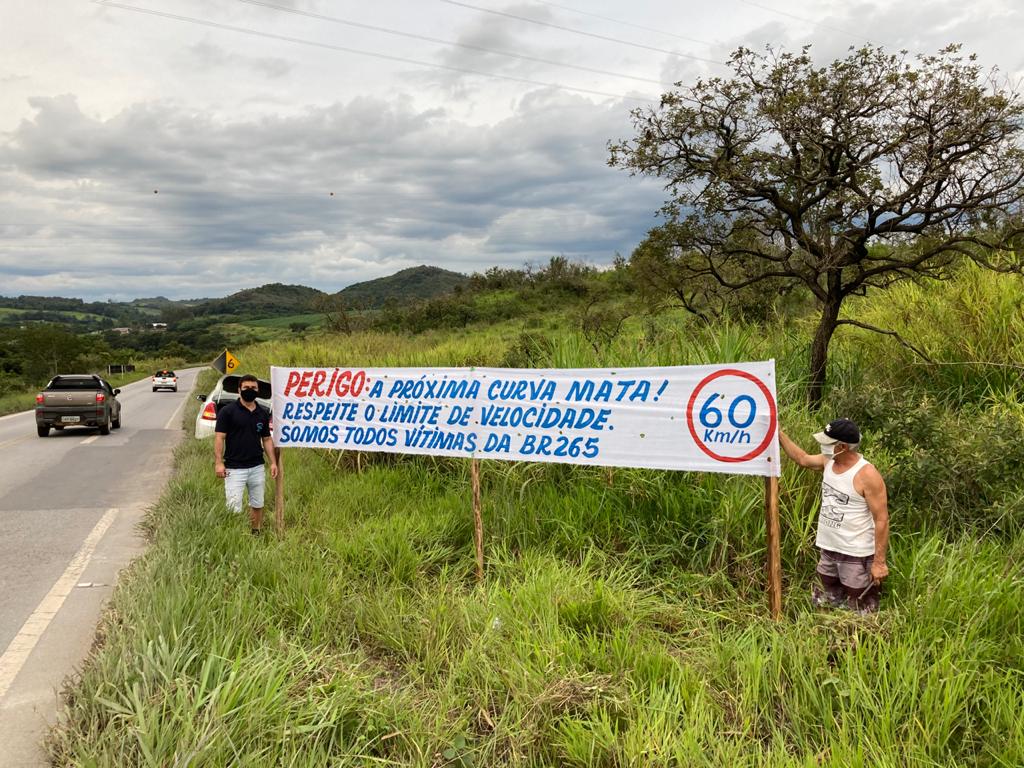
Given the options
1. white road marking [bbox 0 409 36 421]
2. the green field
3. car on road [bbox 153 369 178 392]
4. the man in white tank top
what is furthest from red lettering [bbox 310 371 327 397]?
the green field

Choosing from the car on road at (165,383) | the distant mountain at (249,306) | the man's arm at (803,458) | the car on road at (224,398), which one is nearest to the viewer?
the man's arm at (803,458)

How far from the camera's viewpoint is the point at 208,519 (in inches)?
237

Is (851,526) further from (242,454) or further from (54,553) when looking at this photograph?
(54,553)

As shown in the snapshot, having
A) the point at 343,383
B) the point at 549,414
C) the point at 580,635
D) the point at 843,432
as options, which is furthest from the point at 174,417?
the point at 843,432

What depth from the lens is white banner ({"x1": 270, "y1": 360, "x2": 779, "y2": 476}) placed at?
4309 millimetres

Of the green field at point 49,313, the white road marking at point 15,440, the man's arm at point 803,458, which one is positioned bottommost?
the white road marking at point 15,440

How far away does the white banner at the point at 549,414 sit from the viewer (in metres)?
4.31

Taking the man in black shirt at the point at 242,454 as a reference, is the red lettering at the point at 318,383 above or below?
above

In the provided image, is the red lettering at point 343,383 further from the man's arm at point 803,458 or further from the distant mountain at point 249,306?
the distant mountain at point 249,306

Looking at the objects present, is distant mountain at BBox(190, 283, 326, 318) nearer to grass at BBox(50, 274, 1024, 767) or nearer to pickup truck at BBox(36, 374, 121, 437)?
pickup truck at BBox(36, 374, 121, 437)

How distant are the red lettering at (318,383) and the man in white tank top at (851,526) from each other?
14.3 feet

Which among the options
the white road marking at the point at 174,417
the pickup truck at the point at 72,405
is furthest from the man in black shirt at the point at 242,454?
the white road marking at the point at 174,417

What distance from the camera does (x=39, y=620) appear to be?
4.80 m

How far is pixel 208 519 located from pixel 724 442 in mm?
4675
